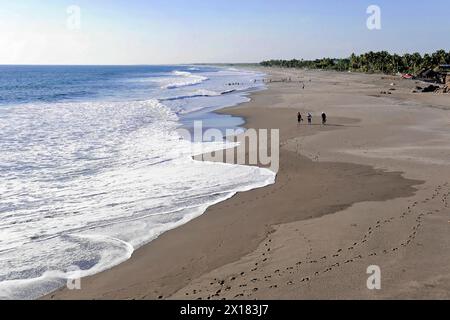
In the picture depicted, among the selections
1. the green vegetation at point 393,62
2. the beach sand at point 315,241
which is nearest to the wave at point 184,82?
the green vegetation at point 393,62

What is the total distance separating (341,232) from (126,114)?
1192 inches

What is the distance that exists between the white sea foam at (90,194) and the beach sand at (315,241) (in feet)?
2.54

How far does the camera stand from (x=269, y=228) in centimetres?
1181

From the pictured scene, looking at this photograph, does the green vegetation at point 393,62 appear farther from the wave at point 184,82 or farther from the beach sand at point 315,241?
the beach sand at point 315,241

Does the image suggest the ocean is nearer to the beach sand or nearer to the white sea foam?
the white sea foam

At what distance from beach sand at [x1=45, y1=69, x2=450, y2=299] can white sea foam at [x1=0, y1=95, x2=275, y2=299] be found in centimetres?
78

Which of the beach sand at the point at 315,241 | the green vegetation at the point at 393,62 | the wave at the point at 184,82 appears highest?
the green vegetation at the point at 393,62

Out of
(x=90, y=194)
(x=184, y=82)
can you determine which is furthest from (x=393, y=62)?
(x=90, y=194)

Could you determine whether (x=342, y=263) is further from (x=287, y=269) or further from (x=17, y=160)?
(x=17, y=160)

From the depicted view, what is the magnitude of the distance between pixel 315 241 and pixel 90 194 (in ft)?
Result: 27.0

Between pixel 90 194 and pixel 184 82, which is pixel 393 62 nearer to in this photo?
pixel 184 82

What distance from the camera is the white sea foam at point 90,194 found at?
10039 mm

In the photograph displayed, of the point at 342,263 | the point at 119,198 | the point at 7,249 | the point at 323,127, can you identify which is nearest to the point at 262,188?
the point at 119,198

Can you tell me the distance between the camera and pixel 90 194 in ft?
48.5
